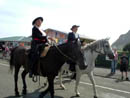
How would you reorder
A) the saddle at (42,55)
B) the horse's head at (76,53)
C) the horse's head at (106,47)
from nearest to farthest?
the horse's head at (76,53)
the saddle at (42,55)
the horse's head at (106,47)

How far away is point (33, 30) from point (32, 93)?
8.97ft

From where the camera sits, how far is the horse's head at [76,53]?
189 inches

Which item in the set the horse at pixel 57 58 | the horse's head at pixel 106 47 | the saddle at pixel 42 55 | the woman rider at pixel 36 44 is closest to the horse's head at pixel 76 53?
the horse at pixel 57 58

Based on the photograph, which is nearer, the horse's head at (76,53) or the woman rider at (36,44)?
the horse's head at (76,53)

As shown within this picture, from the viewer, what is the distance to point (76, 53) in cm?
486

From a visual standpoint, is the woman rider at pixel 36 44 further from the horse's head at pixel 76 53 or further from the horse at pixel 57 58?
the horse's head at pixel 76 53

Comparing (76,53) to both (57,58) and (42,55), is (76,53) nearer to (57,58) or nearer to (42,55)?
(57,58)

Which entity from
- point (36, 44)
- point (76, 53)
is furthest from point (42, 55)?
point (76, 53)

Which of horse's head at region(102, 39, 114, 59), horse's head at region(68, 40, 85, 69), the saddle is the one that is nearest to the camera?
horse's head at region(68, 40, 85, 69)

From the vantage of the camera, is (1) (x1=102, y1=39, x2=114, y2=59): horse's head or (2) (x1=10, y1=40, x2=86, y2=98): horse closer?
(2) (x1=10, y1=40, x2=86, y2=98): horse

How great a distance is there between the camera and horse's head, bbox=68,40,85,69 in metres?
4.80

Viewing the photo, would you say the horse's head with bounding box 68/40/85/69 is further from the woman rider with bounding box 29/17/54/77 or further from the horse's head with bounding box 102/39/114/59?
the horse's head with bounding box 102/39/114/59

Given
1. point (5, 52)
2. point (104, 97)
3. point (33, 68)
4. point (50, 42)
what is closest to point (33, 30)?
point (50, 42)

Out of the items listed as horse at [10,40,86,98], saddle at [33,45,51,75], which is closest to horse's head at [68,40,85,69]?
horse at [10,40,86,98]
